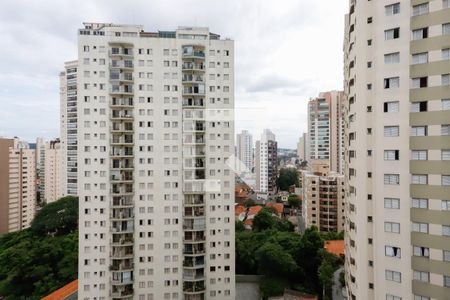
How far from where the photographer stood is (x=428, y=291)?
3861 mm

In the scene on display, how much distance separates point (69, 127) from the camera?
1591cm

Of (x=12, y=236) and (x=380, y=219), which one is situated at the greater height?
(x=380, y=219)

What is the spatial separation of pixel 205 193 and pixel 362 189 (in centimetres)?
420

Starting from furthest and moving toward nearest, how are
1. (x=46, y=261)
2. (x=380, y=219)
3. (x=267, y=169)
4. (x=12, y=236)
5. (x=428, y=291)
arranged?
(x=267, y=169) < (x=12, y=236) < (x=46, y=261) < (x=380, y=219) < (x=428, y=291)

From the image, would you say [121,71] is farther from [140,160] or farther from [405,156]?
[405,156]

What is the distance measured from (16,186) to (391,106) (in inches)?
786

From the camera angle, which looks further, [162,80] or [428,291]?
[162,80]

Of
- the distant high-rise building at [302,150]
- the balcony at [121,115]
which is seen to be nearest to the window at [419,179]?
the balcony at [121,115]

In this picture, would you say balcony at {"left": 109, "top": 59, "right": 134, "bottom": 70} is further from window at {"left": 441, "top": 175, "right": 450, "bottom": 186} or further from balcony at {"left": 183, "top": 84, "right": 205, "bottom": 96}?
window at {"left": 441, "top": 175, "right": 450, "bottom": 186}

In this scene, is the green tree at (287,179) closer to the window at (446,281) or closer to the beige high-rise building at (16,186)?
the beige high-rise building at (16,186)

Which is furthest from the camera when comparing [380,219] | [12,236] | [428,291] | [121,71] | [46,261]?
[12,236]

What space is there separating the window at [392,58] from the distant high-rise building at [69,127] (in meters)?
15.4

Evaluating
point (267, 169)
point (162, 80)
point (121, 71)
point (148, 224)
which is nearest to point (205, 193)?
point (148, 224)

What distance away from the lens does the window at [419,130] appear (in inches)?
156
